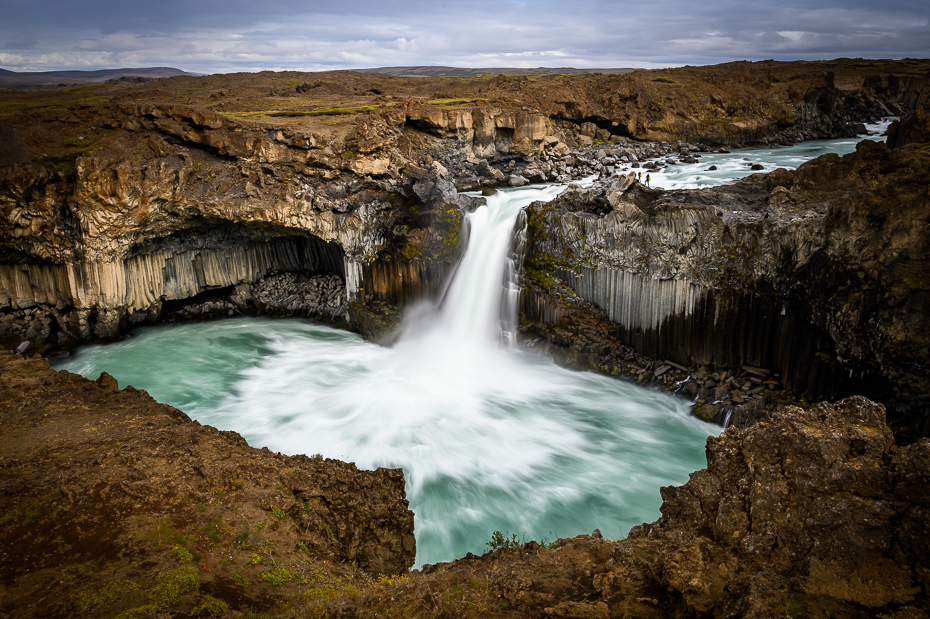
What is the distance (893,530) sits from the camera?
16.1 ft

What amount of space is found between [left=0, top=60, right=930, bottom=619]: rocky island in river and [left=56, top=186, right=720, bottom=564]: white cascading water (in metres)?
1.29

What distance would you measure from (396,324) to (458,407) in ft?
19.8

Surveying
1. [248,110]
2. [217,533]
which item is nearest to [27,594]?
[217,533]

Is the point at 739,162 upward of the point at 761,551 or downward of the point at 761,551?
upward

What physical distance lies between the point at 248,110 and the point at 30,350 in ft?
57.7

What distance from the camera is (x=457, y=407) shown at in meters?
15.8

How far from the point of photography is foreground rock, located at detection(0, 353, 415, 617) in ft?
19.2

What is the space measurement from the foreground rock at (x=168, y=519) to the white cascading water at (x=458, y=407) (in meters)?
2.90

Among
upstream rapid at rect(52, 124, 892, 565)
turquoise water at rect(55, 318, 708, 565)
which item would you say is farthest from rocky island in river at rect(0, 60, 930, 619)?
turquoise water at rect(55, 318, 708, 565)

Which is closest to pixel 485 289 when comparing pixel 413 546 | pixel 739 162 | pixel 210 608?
pixel 413 546

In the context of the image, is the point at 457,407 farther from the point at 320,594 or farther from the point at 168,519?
the point at 320,594

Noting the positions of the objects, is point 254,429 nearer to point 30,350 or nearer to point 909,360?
point 30,350

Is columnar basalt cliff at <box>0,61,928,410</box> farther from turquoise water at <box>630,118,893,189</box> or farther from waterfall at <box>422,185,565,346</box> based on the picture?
turquoise water at <box>630,118,893,189</box>

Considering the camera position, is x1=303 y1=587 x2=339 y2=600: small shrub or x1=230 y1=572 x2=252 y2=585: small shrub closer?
x1=303 y1=587 x2=339 y2=600: small shrub
